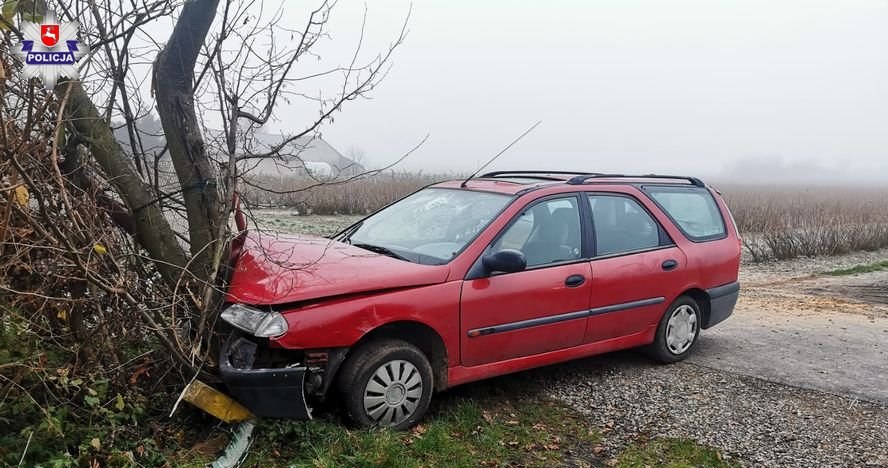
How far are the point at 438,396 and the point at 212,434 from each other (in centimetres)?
162

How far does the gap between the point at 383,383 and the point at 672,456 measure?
5.90ft

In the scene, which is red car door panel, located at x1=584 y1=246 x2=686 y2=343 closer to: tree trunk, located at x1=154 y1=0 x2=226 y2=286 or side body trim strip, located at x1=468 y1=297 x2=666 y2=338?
side body trim strip, located at x1=468 y1=297 x2=666 y2=338

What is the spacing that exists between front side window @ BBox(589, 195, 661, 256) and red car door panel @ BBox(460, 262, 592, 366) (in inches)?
13.6

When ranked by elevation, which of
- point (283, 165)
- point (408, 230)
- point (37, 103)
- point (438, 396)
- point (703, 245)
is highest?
point (37, 103)

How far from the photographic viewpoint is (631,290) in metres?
5.09

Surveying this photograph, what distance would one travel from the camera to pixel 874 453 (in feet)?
13.0

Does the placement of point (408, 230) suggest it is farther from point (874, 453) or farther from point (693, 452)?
point (874, 453)

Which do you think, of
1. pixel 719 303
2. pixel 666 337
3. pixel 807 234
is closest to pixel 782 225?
pixel 807 234

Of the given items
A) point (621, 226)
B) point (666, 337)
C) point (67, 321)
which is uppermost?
point (621, 226)

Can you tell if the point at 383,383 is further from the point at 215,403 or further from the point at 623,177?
the point at 623,177

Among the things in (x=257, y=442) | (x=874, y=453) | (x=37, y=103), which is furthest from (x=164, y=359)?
(x=874, y=453)

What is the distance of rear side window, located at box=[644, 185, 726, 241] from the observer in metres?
5.66

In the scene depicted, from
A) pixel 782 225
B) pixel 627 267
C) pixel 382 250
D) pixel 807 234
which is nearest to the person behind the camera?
pixel 382 250

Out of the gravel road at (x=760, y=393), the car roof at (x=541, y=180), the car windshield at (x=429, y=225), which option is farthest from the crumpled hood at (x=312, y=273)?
the gravel road at (x=760, y=393)
